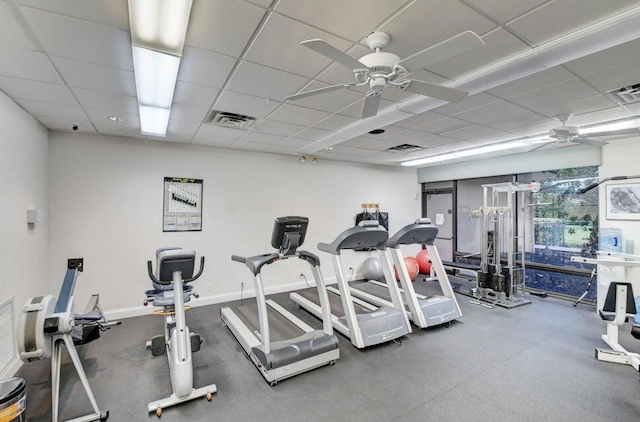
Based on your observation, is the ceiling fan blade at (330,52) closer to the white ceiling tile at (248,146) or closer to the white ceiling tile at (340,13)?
the white ceiling tile at (340,13)

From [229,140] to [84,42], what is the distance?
2705 millimetres

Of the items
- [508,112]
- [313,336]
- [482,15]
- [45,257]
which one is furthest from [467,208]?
[45,257]

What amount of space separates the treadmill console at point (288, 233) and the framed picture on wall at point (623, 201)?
4.93 metres

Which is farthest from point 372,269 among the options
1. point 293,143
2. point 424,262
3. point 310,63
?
point 310,63

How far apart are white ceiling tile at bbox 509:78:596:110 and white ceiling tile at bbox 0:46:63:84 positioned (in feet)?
13.3

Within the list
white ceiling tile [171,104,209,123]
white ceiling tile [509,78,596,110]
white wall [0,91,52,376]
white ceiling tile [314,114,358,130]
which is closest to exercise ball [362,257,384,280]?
white ceiling tile [314,114,358,130]

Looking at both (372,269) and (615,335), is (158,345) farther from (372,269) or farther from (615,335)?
(615,335)

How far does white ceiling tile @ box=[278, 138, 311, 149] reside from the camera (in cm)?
473

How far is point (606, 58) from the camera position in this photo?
7.23 ft

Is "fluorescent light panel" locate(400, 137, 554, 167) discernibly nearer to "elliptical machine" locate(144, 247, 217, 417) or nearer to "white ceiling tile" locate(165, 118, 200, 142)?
"white ceiling tile" locate(165, 118, 200, 142)

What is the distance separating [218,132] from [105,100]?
142 cm

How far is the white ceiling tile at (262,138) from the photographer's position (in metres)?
4.34

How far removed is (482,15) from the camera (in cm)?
178

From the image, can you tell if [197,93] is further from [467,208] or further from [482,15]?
[467,208]
